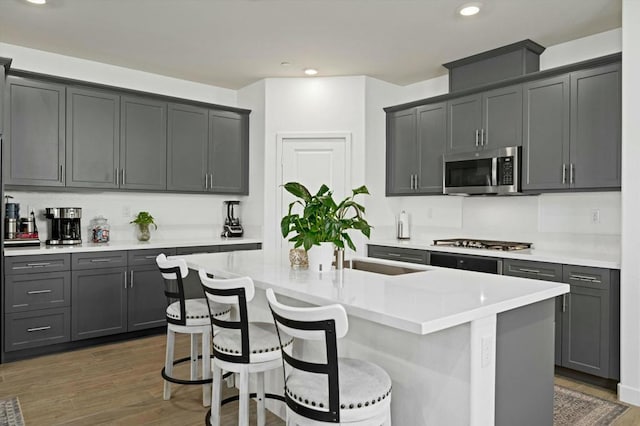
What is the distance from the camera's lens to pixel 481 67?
4.31m

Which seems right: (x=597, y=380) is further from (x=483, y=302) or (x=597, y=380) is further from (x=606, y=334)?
(x=483, y=302)

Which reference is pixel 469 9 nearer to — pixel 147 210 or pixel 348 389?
pixel 348 389

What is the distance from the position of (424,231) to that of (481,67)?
188cm

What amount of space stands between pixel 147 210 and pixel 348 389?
3941mm

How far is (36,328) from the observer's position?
375cm

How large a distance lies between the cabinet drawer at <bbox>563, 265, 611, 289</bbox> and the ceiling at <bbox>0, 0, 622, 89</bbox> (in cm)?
193

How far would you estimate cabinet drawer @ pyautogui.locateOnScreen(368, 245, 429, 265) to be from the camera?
4320 mm

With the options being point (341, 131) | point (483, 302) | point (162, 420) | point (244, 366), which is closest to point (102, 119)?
point (341, 131)

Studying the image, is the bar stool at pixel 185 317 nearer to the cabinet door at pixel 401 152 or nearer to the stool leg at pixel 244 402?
the stool leg at pixel 244 402

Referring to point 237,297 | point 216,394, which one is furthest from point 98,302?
point 237,297

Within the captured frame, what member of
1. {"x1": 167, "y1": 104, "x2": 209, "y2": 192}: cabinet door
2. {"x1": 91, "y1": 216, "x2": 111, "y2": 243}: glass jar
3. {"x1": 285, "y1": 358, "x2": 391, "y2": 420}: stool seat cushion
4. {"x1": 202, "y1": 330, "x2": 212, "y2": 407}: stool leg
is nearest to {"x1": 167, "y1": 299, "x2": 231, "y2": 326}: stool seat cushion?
{"x1": 202, "y1": 330, "x2": 212, "y2": 407}: stool leg

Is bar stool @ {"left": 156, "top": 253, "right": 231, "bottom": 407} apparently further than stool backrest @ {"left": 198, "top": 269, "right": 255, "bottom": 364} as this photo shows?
Yes

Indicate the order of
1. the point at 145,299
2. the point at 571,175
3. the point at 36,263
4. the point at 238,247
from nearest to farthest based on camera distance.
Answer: the point at 571,175
the point at 36,263
the point at 145,299
the point at 238,247

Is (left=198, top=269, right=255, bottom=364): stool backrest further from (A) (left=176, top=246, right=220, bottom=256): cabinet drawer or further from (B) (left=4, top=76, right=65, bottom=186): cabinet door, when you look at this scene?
(B) (left=4, top=76, right=65, bottom=186): cabinet door
